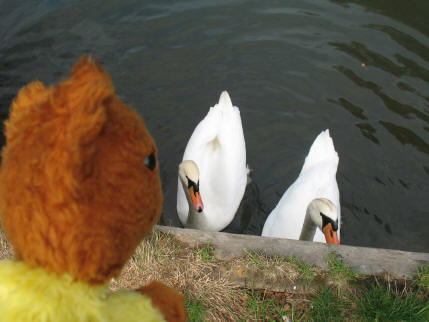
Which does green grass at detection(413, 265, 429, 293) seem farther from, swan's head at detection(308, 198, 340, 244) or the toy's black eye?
the toy's black eye

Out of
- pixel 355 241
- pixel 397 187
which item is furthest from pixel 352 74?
pixel 355 241

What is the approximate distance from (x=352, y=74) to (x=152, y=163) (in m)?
4.22

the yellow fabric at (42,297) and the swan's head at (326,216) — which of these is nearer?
the yellow fabric at (42,297)

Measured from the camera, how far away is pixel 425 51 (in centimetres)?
470

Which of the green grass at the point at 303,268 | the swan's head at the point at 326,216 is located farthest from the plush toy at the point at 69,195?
the swan's head at the point at 326,216

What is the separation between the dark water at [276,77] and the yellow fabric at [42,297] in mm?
2762

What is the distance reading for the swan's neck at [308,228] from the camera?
2.62 m

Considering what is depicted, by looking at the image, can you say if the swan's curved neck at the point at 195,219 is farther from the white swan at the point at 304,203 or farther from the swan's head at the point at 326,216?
the swan's head at the point at 326,216

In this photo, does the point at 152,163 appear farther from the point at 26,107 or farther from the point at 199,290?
the point at 199,290

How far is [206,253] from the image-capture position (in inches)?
89.7

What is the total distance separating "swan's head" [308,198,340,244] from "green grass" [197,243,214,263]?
0.74 meters

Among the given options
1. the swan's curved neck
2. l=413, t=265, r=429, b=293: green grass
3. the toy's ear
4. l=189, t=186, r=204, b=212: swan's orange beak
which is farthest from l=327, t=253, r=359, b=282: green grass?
the toy's ear

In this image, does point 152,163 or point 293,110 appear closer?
point 152,163

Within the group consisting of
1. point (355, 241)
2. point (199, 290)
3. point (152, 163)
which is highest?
point (152, 163)
